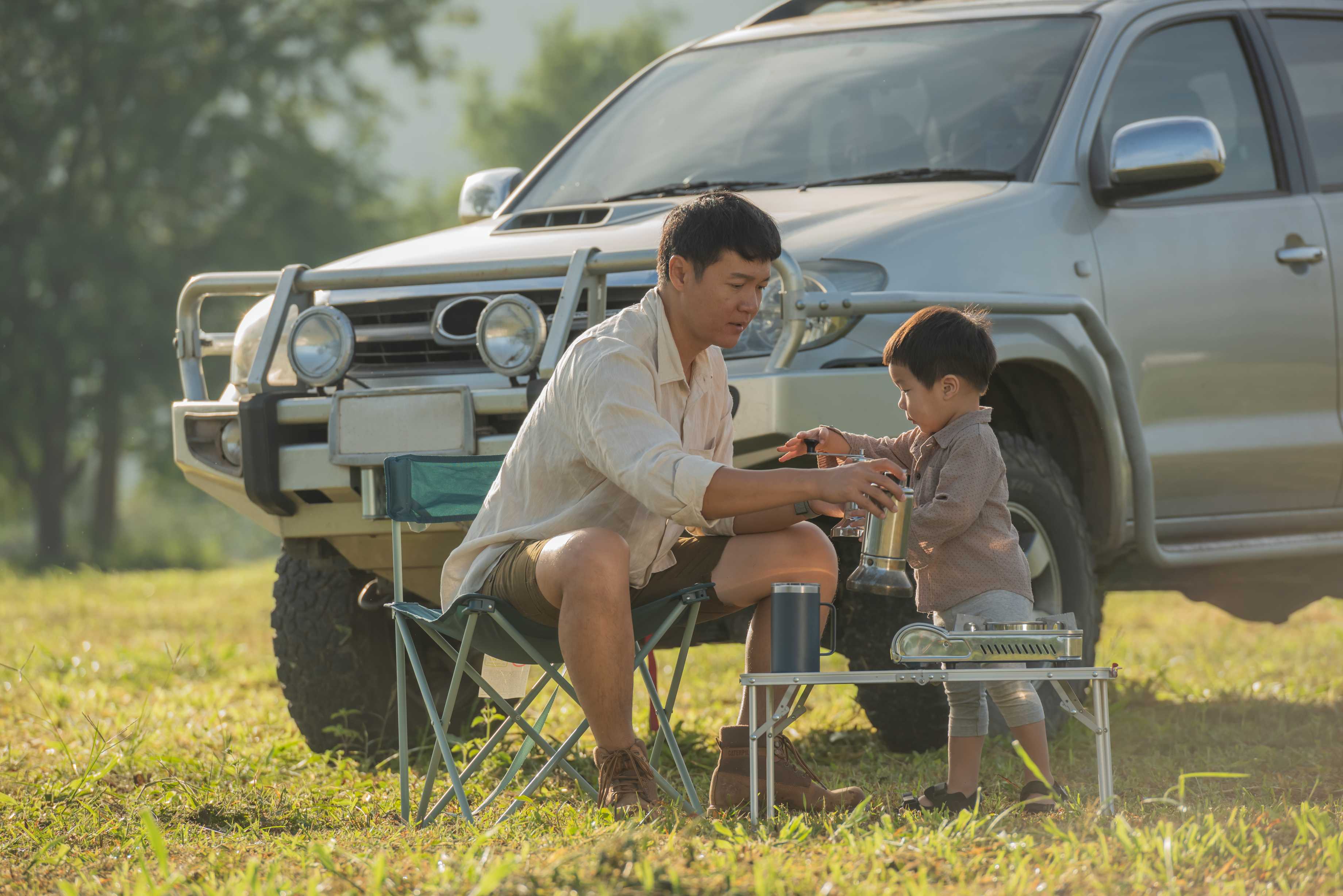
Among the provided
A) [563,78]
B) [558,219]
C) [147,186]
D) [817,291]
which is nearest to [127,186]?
[147,186]

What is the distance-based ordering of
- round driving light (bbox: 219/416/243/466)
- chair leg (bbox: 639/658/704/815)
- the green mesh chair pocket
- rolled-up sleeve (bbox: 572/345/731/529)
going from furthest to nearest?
round driving light (bbox: 219/416/243/466) → the green mesh chair pocket → chair leg (bbox: 639/658/704/815) → rolled-up sleeve (bbox: 572/345/731/529)

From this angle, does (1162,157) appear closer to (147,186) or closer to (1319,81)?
(1319,81)

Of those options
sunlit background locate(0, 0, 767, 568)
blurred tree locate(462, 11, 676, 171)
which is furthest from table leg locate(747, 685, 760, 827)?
blurred tree locate(462, 11, 676, 171)

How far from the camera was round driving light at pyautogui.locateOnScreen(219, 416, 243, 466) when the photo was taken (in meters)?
4.09

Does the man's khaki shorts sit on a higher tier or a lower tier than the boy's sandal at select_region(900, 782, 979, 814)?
higher

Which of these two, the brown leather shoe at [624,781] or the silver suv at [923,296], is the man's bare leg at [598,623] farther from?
the silver suv at [923,296]

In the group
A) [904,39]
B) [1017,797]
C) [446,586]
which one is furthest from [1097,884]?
[904,39]

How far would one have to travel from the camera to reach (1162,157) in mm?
4215

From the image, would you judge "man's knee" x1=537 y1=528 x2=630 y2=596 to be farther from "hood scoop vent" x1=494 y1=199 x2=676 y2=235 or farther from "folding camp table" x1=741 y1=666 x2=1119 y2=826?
"hood scoop vent" x1=494 y1=199 x2=676 y2=235

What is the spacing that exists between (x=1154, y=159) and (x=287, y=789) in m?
2.61

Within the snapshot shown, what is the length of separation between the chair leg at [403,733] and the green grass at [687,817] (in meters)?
0.09

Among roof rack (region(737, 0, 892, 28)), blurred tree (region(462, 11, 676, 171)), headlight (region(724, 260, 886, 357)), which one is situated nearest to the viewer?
headlight (region(724, 260, 886, 357))

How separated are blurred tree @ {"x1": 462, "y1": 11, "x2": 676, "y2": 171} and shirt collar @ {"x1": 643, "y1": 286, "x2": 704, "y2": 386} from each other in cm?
4024

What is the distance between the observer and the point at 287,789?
13.0 ft
